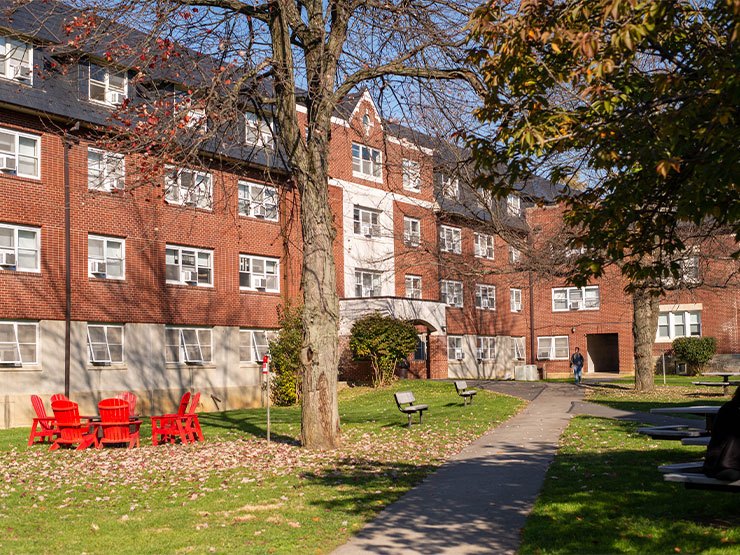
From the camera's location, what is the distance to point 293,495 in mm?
9875

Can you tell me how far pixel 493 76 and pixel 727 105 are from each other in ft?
9.18

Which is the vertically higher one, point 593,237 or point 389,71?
point 389,71

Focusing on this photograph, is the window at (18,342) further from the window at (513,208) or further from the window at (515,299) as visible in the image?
the window at (515,299)

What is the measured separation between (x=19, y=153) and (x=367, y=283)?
19218 millimetres

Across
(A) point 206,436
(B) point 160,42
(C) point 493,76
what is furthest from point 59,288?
(C) point 493,76

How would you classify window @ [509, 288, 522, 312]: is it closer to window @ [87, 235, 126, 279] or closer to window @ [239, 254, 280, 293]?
window @ [239, 254, 280, 293]

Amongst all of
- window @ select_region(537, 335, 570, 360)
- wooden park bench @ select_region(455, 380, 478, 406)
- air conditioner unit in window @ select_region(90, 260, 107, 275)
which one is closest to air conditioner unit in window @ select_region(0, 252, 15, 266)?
air conditioner unit in window @ select_region(90, 260, 107, 275)

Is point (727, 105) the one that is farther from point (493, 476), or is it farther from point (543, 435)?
point (543, 435)

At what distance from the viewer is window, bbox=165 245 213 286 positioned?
2942 cm

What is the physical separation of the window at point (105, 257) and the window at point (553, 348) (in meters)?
35.4

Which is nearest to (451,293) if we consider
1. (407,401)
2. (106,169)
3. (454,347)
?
(454,347)

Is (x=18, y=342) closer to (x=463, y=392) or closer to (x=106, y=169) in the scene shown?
(x=106, y=169)

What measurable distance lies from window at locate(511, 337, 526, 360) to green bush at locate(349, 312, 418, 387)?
18945mm

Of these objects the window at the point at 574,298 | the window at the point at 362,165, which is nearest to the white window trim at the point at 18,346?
the window at the point at 362,165
